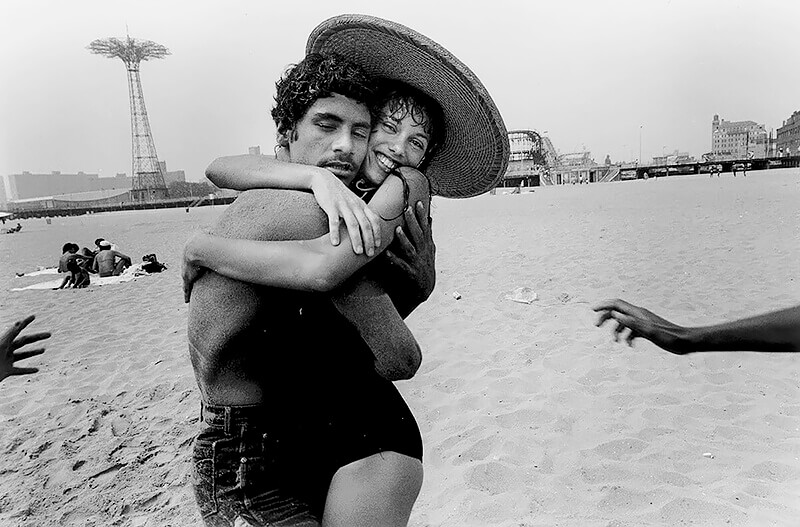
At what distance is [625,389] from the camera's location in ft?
13.5

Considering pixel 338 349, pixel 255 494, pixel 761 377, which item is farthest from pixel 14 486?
pixel 761 377

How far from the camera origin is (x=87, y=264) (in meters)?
9.95

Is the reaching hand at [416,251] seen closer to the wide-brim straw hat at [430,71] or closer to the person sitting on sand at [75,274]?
the wide-brim straw hat at [430,71]

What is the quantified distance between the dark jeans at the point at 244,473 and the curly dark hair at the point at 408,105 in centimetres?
79

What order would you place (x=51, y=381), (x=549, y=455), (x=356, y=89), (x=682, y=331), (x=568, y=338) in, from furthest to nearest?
(x=568, y=338), (x=51, y=381), (x=549, y=455), (x=682, y=331), (x=356, y=89)

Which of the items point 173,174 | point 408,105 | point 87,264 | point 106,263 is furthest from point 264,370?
point 173,174

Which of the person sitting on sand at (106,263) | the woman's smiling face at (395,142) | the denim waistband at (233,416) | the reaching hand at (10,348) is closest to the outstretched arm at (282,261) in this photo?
the denim waistband at (233,416)

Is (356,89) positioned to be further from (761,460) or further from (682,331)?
(761,460)

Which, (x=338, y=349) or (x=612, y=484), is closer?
(x=338, y=349)

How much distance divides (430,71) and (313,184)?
54 cm

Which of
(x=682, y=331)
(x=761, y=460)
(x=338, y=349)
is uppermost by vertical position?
(x=338, y=349)

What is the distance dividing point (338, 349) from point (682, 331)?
1117 millimetres

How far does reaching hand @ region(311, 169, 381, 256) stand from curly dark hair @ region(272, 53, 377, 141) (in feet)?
1.06

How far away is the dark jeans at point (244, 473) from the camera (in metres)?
1.04
